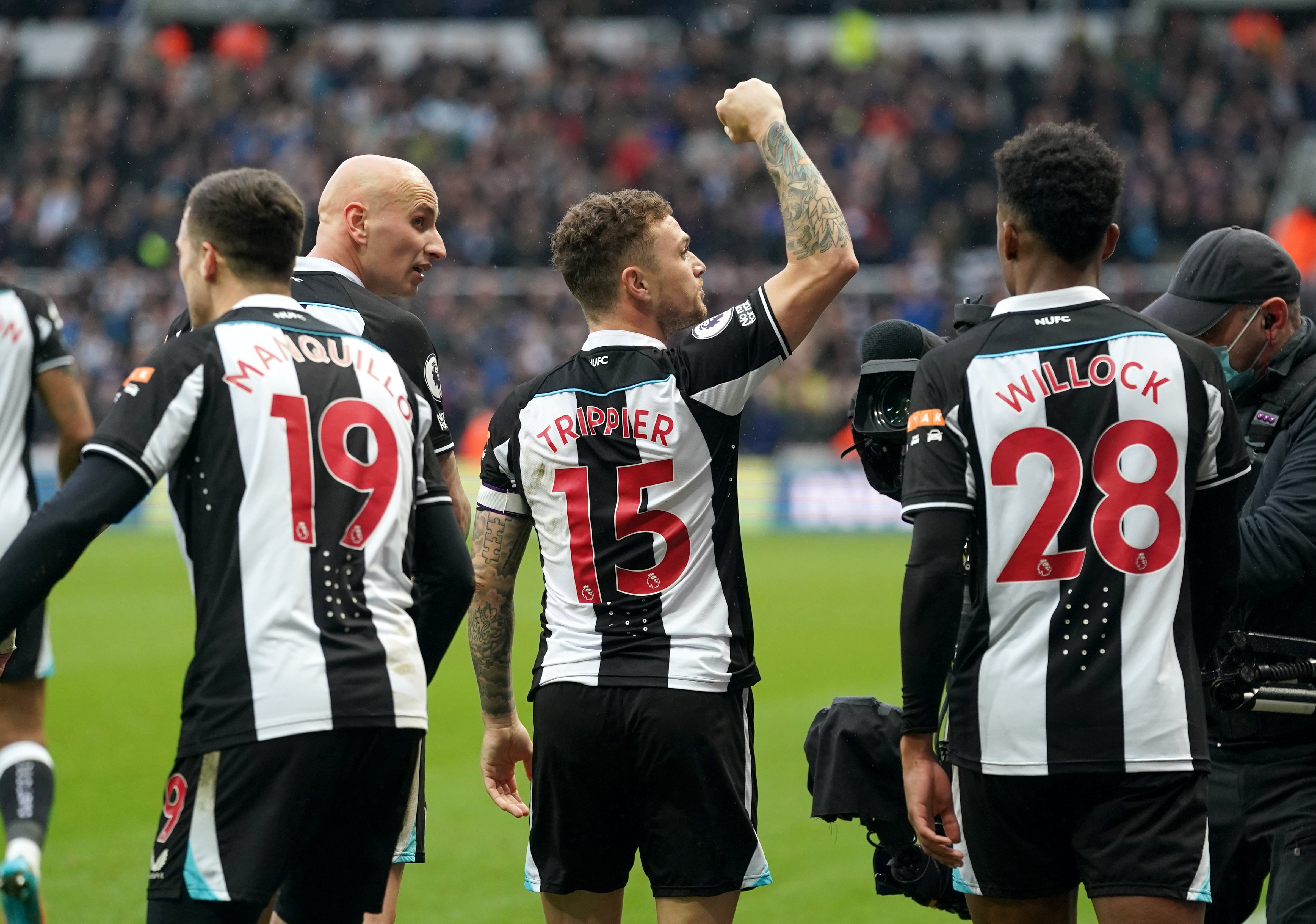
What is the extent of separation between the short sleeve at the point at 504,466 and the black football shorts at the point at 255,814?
0.93 meters

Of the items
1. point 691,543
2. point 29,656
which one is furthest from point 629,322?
point 29,656

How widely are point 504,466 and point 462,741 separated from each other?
5.40 m

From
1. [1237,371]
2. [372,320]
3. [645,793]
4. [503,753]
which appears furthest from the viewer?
[372,320]

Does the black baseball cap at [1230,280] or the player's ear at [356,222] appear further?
the player's ear at [356,222]

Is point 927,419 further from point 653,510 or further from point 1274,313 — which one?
point 1274,313

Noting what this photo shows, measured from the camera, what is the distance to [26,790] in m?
4.05

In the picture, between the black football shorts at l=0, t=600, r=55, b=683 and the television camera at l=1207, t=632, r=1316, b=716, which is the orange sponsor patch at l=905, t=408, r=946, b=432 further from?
the black football shorts at l=0, t=600, r=55, b=683

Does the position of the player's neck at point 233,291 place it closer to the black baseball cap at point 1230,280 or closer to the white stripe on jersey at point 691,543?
the white stripe on jersey at point 691,543

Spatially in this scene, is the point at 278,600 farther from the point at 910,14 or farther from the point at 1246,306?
the point at 910,14

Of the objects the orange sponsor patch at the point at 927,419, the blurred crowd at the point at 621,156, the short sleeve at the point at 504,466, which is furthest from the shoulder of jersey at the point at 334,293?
the blurred crowd at the point at 621,156

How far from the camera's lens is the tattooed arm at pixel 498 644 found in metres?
3.89

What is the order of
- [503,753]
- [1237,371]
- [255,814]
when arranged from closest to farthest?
[255,814] → [1237,371] → [503,753]

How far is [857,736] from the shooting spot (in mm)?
3570

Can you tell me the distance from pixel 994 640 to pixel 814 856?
365cm
